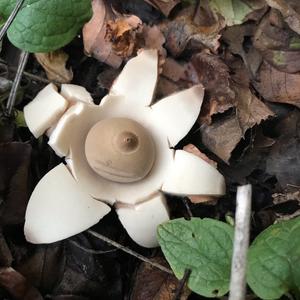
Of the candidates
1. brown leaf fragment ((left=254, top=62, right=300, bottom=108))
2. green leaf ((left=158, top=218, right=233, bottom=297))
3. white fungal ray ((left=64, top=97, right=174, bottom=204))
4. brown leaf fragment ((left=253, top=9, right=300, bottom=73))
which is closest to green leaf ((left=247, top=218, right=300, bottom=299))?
green leaf ((left=158, top=218, right=233, bottom=297))

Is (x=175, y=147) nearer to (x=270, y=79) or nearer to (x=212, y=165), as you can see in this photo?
(x=212, y=165)

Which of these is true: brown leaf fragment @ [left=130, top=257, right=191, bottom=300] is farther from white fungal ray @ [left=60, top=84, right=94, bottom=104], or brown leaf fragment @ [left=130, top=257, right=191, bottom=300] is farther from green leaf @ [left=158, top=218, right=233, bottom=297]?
white fungal ray @ [left=60, top=84, right=94, bottom=104]

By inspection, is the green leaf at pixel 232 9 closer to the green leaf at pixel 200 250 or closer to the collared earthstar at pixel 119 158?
the collared earthstar at pixel 119 158

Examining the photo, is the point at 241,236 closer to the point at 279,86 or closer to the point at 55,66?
the point at 279,86

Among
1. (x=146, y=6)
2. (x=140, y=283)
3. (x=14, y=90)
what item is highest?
(x=146, y=6)

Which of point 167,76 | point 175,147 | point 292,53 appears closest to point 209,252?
point 175,147

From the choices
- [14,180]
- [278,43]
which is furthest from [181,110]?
[14,180]
